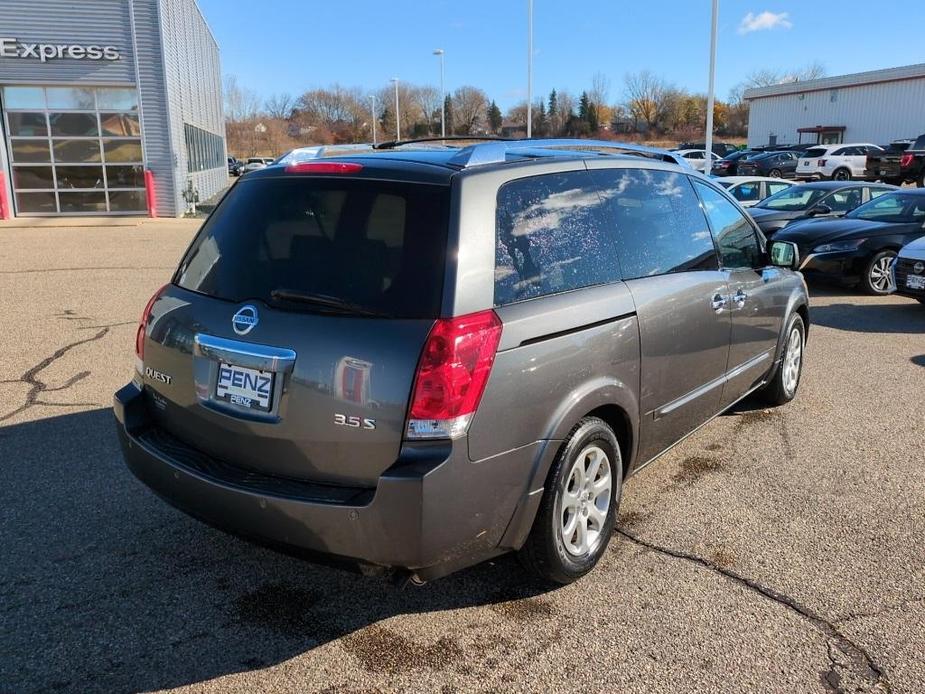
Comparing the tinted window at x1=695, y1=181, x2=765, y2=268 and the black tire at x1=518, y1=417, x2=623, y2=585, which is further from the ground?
the tinted window at x1=695, y1=181, x2=765, y2=268

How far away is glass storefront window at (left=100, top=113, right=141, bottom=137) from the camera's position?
21.1 metres

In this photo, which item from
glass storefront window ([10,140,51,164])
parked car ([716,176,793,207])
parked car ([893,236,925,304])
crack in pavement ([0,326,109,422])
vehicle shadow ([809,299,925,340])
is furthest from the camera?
glass storefront window ([10,140,51,164])

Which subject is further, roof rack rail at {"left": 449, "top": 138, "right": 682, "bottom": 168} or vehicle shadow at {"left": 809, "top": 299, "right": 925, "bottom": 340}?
vehicle shadow at {"left": 809, "top": 299, "right": 925, "bottom": 340}

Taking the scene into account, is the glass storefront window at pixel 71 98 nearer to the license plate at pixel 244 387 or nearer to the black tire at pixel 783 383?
the black tire at pixel 783 383

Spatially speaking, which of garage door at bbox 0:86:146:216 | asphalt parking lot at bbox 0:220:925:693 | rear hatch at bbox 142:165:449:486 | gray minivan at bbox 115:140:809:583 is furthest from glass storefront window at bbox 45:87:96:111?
rear hatch at bbox 142:165:449:486

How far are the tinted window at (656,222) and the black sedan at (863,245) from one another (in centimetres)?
683

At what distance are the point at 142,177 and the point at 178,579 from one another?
69.0 feet

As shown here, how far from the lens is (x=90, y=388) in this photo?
596cm

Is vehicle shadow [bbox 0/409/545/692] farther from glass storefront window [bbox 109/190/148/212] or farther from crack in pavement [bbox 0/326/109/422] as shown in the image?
glass storefront window [bbox 109/190/148/212]

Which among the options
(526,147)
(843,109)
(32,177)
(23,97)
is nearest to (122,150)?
(32,177)

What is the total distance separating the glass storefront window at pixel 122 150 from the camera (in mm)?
21328

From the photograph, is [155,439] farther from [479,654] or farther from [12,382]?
[12,382]

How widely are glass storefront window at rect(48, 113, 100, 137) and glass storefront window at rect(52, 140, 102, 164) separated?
Result: 0.73 ft

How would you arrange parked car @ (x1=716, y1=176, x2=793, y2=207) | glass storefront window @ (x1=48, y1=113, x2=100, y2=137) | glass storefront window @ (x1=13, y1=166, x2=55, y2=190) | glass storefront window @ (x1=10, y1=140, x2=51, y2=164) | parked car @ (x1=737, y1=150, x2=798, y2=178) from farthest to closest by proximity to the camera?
parked car @ (x1=737, y1=150, x2=798, y2=178) → glass storefront window @ (x1=13, y1=166, x2=55, y2=190) → glass storefront window @ (x1=10, y1=140, x2=51, y2=164) → glass storefront window @ (x1=48, y1=113, x2=100, y2=137) → parked car @ (x1=716, y1=176, x2=793, y2=207)
